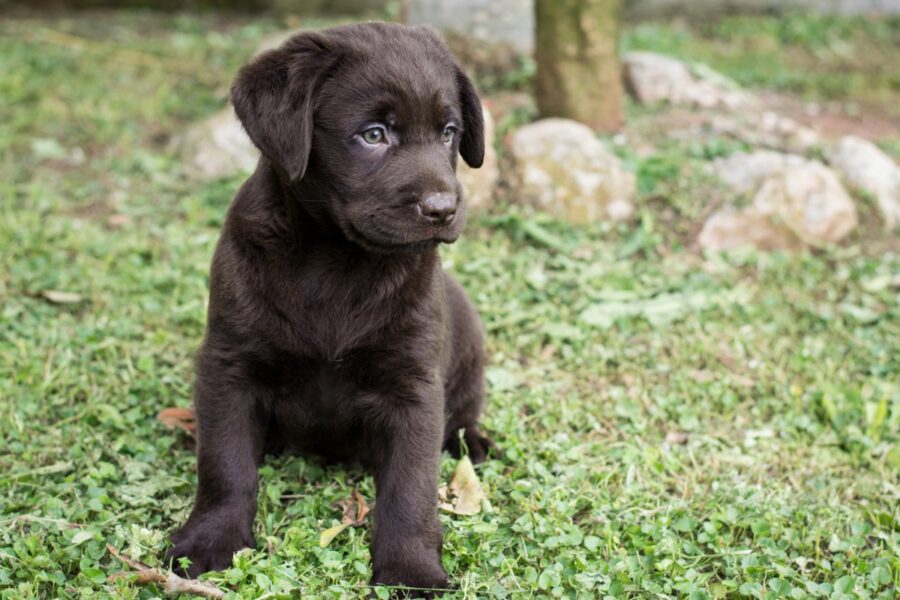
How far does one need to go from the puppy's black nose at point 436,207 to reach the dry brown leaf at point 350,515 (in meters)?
0.99

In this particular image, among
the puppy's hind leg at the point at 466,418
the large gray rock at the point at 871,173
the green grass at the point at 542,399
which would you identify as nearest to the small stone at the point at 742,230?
the green grass at the point at 542,399

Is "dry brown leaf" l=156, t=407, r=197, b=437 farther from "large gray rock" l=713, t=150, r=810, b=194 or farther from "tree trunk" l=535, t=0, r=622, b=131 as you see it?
"large gray rock" l=713, t=150, r=810, b=194

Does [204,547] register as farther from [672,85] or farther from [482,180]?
[672,85]

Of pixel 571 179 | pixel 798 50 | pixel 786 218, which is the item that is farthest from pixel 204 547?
pixel 798 50

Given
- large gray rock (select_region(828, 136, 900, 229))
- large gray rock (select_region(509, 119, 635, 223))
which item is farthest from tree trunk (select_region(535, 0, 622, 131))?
large gray rock (select_region(828, 136, 900, 229))

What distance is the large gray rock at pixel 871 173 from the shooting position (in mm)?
5895

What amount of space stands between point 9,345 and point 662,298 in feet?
9.44

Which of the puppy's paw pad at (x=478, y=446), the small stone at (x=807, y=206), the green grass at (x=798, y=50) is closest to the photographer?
the puppy's paw pad at (x=478, y=446)

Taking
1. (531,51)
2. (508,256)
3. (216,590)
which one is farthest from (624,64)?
(216,590)

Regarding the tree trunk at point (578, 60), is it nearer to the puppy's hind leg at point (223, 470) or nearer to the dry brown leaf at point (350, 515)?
the dry brown leaf at point (350, 515)

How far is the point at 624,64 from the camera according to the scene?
7.11 meters

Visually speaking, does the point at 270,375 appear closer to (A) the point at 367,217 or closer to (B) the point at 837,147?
(A) the point at 367,217

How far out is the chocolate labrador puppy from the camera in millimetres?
3029

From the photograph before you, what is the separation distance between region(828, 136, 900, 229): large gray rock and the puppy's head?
3.56m
